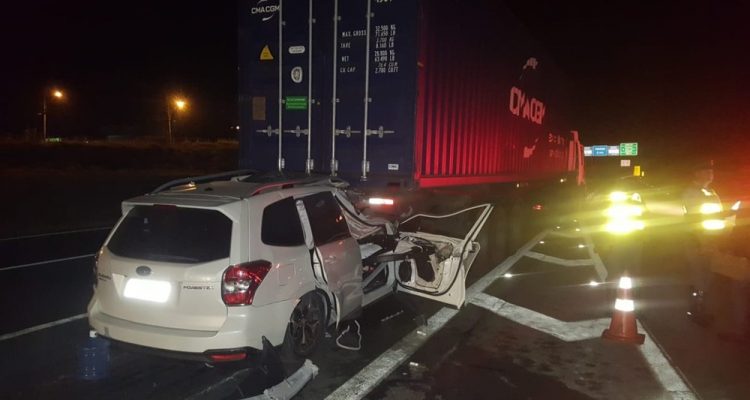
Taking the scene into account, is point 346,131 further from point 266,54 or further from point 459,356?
point 459,356

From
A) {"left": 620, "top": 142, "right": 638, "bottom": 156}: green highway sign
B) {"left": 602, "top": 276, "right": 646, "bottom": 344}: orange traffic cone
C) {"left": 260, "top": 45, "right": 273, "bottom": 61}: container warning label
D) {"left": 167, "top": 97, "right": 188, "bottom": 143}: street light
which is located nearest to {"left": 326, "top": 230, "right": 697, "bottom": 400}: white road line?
{"left": 602, "top": 276, "right": 646, "bottom": 344}: orange traffic cone

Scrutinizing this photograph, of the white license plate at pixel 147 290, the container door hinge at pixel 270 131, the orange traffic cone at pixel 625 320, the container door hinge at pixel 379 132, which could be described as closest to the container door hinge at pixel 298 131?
the container door hinge at pixel 270 131

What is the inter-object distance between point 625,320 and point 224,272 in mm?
3956

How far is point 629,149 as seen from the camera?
36062 mm

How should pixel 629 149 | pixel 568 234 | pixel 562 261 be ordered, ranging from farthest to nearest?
1. pixel 629 149
2. pixel 568 234
3. pixel 562 261

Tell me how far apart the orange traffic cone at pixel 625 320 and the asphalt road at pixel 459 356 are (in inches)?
3.4

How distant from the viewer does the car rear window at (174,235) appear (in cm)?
418

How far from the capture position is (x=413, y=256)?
629 cm

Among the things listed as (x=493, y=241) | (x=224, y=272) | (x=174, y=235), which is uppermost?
(x=174, y=235)

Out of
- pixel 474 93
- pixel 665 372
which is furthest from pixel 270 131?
pixel 665 372

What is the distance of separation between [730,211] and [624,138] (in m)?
47.7

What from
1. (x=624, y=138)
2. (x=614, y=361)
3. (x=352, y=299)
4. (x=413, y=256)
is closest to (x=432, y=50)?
(x=413, y=256)

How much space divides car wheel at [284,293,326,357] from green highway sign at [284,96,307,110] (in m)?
3.45

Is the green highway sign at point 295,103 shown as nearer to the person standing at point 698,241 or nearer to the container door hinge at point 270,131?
the container door hinge at point 270,131
